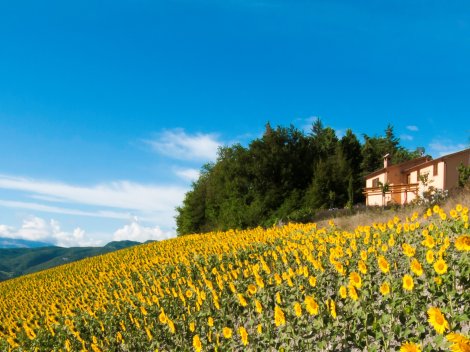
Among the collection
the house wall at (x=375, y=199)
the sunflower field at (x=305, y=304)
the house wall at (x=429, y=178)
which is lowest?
the sunflower field at (x=305, y=304)

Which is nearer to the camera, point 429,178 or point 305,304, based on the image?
point 305,304

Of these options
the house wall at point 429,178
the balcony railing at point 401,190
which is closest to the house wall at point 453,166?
the house wall at point 429,178

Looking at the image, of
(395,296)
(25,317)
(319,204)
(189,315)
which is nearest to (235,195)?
(319,204)

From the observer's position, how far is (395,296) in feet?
15.4

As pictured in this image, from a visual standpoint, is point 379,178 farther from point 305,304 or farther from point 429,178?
point 305,304

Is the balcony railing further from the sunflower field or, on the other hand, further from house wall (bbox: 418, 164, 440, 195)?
the sunflower field

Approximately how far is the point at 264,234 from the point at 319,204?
19918mm

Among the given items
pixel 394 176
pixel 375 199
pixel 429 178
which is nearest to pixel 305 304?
pixel 429 178

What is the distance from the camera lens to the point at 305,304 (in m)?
5.22

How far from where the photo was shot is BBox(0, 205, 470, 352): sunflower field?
14.1 feet

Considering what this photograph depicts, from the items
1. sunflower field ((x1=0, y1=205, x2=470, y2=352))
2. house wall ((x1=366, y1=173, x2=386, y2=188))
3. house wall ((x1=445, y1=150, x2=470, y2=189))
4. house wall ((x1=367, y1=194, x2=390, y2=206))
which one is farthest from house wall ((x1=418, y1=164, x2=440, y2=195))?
sunflower field ((x1=0, y1=205, x2=470, y2=352))

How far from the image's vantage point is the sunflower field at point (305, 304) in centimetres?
429

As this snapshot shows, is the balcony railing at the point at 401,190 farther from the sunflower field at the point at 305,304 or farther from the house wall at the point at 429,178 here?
the sunflower field at the point at 305,304

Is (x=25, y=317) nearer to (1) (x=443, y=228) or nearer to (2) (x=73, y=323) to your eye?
(2) (x=73, y=323)
